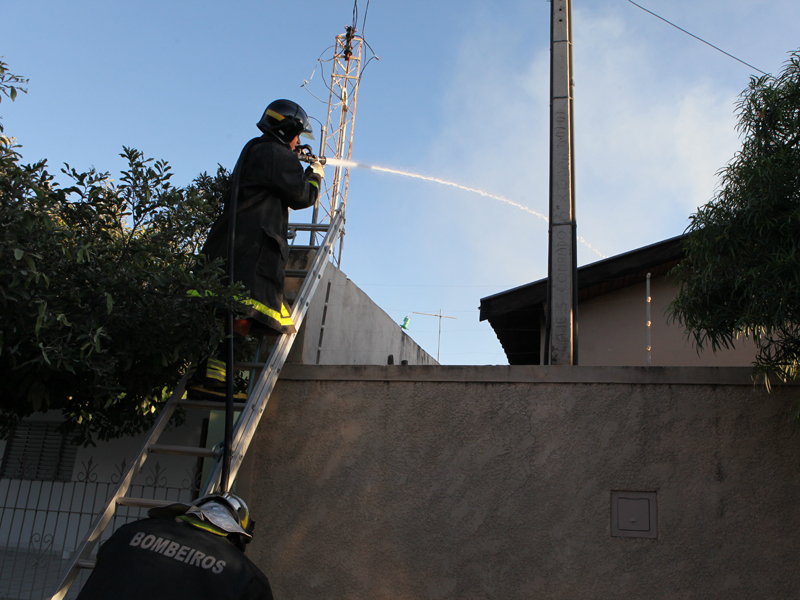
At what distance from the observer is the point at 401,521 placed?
4.25 m

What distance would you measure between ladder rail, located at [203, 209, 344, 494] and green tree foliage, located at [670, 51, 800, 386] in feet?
8.14

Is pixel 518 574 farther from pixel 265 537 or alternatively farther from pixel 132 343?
pixel 132 343

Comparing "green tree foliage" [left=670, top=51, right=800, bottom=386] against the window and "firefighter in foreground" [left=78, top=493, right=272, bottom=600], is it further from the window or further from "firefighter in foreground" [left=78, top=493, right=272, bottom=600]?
the window

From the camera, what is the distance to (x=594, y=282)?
807 centimetres

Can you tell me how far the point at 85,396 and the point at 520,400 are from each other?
3.03 meters

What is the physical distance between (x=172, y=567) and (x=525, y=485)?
8.22 ft

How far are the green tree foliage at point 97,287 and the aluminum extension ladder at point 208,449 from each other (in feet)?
1.03

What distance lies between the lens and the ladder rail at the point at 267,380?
3.72 meters

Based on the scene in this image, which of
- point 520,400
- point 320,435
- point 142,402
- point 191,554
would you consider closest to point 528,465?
point 520,400

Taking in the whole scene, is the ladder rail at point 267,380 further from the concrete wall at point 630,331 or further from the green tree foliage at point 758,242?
the concrete wall at point 630,331

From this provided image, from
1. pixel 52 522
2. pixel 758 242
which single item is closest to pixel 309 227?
pixel 758 242

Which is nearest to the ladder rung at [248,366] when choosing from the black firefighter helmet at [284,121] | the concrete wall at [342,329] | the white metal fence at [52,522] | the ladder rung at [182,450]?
the concrete wall at [342,329]

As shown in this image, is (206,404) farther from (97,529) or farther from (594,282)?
(594,282)

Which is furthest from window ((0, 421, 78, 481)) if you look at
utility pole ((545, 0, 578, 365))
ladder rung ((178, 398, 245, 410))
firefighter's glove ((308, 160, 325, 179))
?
utility pole ((545, 0, 578, 365))
